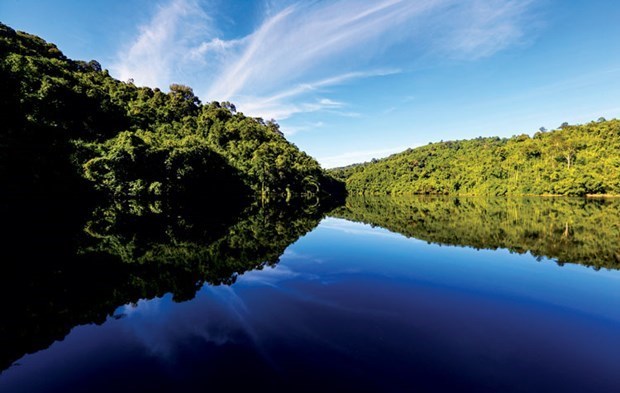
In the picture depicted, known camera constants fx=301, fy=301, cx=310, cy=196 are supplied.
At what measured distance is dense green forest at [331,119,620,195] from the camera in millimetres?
72938

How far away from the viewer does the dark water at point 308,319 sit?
509 cm

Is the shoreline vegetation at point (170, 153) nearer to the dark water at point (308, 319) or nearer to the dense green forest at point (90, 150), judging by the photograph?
the dense green forest at point (90, 150)

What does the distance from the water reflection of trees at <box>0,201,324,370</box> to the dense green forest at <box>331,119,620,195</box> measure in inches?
3359

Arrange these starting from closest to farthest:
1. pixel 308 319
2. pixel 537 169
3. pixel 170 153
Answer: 1. pixel 308 319
2. pixel 170 153
3. pixel 537 169

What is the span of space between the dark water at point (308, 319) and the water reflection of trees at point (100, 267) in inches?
2.8

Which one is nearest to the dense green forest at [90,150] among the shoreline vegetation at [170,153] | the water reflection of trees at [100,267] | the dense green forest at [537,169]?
the shoreline vegetation at [170,153]

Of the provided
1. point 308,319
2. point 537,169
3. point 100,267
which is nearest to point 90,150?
point 100,267

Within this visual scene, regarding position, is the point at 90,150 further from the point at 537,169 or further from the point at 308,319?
the point at 537,169

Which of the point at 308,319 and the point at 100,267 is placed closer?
the point at 308,319

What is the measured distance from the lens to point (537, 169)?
9056 cm

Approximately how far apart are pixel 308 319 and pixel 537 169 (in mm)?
108248

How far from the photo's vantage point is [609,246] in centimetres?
1570

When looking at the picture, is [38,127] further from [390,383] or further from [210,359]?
[390,383]

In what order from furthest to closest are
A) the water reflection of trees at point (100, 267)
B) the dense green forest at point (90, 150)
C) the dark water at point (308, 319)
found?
the dense green forest at point (90, 150) < the water reflection of trees at point (100, 267) < the dark water at point (308, 319)
